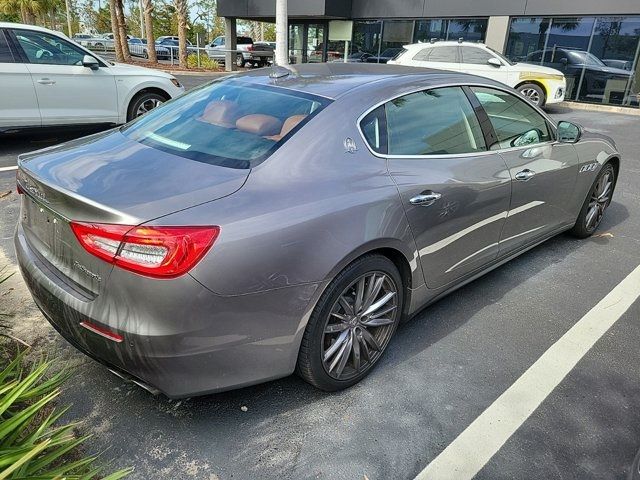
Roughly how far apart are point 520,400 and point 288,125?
1867mm

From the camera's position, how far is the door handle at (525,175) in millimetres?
3579

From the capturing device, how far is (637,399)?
2809mm

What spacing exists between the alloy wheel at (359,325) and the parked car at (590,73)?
15.2 m

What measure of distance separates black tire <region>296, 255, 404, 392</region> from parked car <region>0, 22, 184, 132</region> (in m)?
6.24

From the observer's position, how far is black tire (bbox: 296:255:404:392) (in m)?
2.46

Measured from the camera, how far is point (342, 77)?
3125 mm

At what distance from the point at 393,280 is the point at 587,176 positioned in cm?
268

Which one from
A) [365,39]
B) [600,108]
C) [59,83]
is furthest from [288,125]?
[365,39]

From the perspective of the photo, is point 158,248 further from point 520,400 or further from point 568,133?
point 568,133

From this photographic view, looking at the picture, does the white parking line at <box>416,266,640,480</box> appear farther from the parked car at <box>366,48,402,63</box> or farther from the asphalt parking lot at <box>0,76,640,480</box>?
the parked car at <box>366,48,402,63</box>

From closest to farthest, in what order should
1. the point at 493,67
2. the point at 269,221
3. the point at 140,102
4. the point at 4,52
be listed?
the point at 269,221, the point at 4,52, the point at 140,102, the point at 493,67

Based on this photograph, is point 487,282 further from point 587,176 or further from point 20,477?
point 20,477

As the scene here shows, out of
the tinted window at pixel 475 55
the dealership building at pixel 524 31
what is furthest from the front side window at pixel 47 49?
the dealership building at pixel 524 31

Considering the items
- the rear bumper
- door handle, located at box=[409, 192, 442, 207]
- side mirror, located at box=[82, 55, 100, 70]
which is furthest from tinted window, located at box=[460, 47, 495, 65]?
the rear bumper
